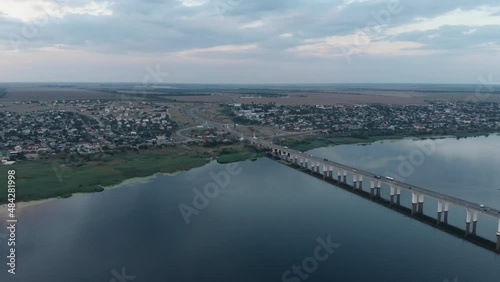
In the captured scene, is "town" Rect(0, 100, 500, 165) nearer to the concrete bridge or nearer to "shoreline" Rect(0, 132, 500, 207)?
"shoreline" Rect(0, 132, 500, 207)

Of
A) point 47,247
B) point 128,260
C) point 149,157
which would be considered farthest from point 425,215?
point 149,157

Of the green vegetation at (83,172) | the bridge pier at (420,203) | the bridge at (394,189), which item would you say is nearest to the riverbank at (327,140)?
the bridge at (394,189)

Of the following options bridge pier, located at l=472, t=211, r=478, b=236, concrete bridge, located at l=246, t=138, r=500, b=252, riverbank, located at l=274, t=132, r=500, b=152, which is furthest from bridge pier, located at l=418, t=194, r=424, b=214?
riverbank, located at l=274, t=132, r=500, b=152

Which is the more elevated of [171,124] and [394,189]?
[171,124]

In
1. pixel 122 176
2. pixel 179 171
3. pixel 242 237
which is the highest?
pixel 122 176

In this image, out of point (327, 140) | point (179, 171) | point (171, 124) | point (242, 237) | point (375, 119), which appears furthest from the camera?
point (375, 119)

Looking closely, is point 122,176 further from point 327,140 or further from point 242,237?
point 327,140

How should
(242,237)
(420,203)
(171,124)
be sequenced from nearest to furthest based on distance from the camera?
(242,237) → (420,203) → (171,124)

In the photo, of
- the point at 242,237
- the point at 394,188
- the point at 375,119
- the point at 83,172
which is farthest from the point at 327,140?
the point at 242,237
